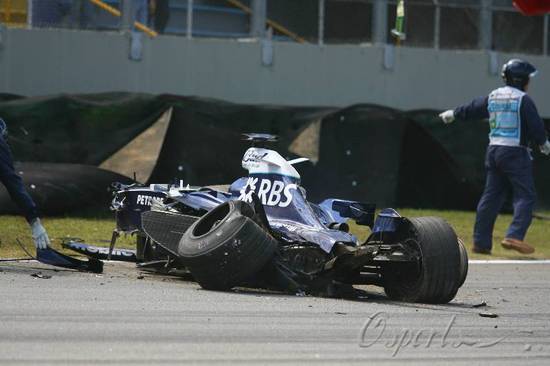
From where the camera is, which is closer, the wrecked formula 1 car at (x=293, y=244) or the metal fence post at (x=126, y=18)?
the wrecked formula 1 car at (x=293, y=244)

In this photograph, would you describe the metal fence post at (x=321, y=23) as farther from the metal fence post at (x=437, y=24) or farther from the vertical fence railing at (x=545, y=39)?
the vertical fence railing at (x=545, y=39)

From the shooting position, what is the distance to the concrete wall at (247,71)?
15789 millimetres

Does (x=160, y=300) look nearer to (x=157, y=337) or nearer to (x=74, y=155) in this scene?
(x=157, y=337)

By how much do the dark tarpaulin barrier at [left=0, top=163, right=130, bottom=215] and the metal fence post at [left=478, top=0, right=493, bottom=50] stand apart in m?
7.42

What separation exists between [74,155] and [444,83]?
6403 mm

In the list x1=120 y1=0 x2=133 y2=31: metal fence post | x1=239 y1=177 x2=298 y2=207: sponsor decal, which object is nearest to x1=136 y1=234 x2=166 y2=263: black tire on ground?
x1=239 y1=177 x2=298 y2=207: sponsor decal

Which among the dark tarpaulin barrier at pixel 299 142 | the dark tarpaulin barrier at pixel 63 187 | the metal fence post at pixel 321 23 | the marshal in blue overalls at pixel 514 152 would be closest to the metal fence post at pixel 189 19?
the metal fence post at pixel 321 23

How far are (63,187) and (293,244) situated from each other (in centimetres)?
534

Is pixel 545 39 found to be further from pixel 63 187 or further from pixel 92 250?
pixel 92 250

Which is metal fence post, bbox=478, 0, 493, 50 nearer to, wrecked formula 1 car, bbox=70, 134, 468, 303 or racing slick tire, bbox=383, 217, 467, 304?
wrecked formula 1 car, bbox=70, 134, 468, 303

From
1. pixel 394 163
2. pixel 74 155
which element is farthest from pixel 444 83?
pixel 74 155

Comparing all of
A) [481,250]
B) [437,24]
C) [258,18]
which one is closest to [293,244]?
[481,250]

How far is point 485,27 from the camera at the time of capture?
18516 mm

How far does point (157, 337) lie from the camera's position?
20.4ft
